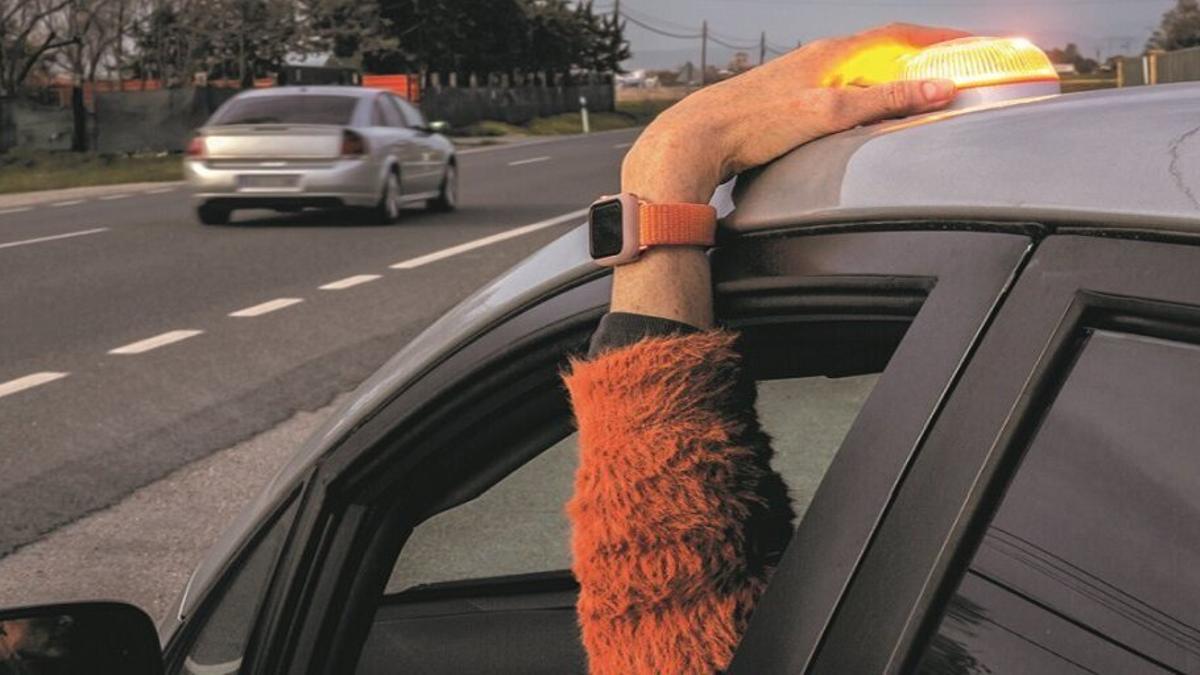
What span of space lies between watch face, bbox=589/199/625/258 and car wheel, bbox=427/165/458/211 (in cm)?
1821

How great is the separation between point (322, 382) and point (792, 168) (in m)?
7.16

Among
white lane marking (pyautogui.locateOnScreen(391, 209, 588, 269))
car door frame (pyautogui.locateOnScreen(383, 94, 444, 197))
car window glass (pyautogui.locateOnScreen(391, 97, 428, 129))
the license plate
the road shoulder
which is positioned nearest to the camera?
the road shoulder

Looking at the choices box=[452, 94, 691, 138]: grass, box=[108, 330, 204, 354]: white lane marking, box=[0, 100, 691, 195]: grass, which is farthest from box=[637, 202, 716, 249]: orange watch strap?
box=[452, 94, 691, 138]: grass

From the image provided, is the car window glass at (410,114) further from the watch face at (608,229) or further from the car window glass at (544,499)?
the watch face at (608,229)

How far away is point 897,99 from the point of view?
151 cm

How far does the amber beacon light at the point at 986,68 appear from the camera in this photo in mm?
1524

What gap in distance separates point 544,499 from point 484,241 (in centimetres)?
1174

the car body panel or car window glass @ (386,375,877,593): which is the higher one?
→ car window glass @ (386,375,877,593)

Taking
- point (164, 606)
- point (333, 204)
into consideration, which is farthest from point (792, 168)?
point (333, 204)

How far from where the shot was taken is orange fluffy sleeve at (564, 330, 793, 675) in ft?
4.57

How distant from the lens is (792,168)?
1.50 metres

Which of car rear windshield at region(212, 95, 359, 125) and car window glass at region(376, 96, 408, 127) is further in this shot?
car window glass at region(376, 96, 408, 127)

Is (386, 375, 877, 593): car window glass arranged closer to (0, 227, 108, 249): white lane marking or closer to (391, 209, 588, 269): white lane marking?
(391, 209, 588, 269): white lane marking

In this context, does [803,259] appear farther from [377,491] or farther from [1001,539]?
[377,491]
